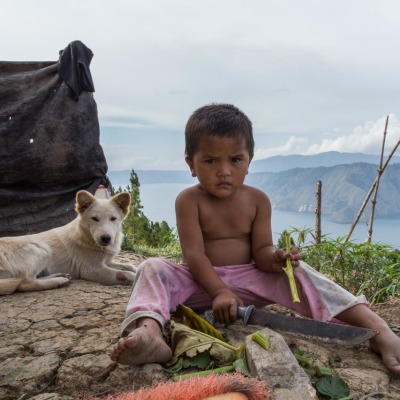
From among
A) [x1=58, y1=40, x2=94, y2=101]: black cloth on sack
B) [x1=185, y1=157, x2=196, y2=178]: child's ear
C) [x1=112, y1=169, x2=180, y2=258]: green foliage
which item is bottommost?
[x1=112, y1=169, x2=180, y2=258]: green foliage

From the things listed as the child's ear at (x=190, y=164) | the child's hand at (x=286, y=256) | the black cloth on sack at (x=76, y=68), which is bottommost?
the child's hand at (x=286, y=256)

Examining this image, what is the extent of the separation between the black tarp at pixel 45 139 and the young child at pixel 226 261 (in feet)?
13.3

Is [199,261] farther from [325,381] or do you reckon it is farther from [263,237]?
[325,381]

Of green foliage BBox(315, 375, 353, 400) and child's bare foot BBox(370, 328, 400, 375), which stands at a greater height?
child's bare foot BBox(370, 328, 400, 375)

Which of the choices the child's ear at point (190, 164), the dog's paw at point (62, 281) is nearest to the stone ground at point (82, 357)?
the dog's paw at point (62, 281)

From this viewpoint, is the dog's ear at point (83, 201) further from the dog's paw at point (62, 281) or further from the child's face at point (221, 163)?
the child's face at point (221, 163)

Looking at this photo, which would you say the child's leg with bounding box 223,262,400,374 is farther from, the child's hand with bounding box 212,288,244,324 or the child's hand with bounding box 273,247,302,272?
the child's hand with bounding box 212,288,244,324

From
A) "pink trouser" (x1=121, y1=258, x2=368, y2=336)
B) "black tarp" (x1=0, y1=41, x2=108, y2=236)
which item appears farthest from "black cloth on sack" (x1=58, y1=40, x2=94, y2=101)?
"pink trouser" (x1=121, y1=258, x2=368, y2=336)

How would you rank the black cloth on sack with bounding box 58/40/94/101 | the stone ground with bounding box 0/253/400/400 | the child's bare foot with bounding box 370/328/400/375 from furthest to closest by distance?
the black cloth on sack with bounding box 58/40/94/101
the child's bare foot with bounding box 370/328/400/375
the stone ground with bounding box 0/253/400/400

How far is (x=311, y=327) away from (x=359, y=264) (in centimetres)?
228

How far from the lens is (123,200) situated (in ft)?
13.9

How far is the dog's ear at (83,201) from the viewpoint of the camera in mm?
4066

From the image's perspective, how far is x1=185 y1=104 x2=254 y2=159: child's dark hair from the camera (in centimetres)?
239

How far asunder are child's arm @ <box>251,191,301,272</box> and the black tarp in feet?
13.6
